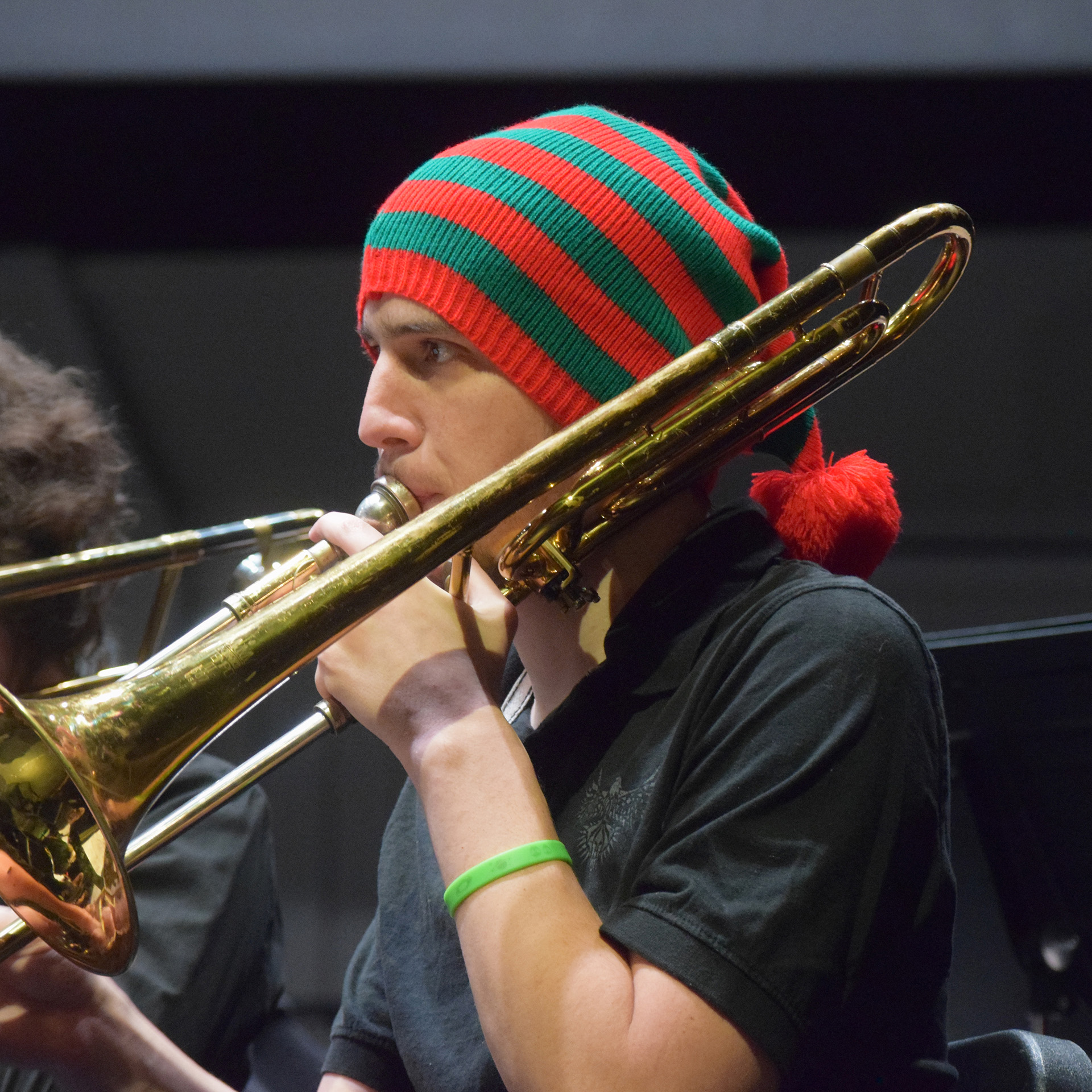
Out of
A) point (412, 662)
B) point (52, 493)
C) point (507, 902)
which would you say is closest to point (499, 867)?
point (507, 902)

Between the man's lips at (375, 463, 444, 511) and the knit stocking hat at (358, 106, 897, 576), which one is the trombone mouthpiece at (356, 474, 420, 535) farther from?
the knit stocking hat at (358, 106, 897, 576)

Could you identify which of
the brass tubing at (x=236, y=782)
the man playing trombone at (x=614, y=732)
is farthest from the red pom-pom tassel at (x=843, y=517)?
the brass tubing at (x=236, y=782)

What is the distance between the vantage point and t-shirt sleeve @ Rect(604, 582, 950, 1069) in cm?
64

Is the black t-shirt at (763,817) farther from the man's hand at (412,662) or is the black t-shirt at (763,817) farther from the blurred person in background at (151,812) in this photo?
the blurred person in background at (151,812)

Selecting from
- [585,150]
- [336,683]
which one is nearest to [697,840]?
[336,683]

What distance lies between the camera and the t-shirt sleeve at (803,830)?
64 cm

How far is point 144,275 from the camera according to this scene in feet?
7.20

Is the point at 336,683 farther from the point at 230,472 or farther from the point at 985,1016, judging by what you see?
the point at 230,472

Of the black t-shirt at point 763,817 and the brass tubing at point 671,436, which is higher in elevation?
the brass tubing at point 671,436

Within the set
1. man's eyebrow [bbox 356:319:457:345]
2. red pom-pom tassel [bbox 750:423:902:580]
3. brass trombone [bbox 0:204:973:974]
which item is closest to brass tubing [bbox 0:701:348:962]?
brass trombone [bbox 0:204:973:974]

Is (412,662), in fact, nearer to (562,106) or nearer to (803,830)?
(803,830)

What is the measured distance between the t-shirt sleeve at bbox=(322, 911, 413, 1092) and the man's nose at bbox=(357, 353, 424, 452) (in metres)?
0.48

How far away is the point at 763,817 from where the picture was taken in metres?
0.69

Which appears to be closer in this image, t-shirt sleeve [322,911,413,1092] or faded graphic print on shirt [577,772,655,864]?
faded graphic print on shirt [577,772,655,864]
